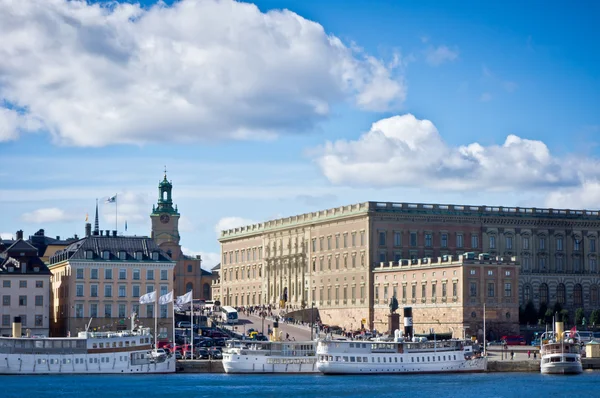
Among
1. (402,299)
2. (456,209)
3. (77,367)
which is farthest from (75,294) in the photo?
(456,209)

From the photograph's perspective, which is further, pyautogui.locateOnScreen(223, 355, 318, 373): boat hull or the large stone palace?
the large stone palace

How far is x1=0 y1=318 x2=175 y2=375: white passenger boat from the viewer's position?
117750 millimetres

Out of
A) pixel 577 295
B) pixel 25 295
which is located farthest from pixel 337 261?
pixel 25 295

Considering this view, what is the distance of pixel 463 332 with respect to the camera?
15200cm

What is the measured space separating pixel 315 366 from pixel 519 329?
39.5 m

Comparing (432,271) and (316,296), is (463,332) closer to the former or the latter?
(432,271)

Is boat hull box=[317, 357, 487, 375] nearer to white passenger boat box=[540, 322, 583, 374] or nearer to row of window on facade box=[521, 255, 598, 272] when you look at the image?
white passenger boat box=[540, 322, 583, 374]

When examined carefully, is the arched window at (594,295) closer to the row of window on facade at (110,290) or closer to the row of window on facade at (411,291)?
the row of window on facade at (411,291)

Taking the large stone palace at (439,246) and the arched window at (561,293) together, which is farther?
the arched window at (561,293)

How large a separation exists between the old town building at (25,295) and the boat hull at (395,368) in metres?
38.1

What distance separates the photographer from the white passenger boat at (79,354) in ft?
386

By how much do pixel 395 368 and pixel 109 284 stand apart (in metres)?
40.1

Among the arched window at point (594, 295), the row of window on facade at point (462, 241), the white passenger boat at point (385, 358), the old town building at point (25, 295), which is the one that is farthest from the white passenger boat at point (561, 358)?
the arched window at point (594, 295)

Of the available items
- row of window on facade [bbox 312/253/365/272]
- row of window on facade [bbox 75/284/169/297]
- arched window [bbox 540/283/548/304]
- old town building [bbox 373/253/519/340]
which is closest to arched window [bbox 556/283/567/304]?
arched window [bbox 540/283/548/304]
